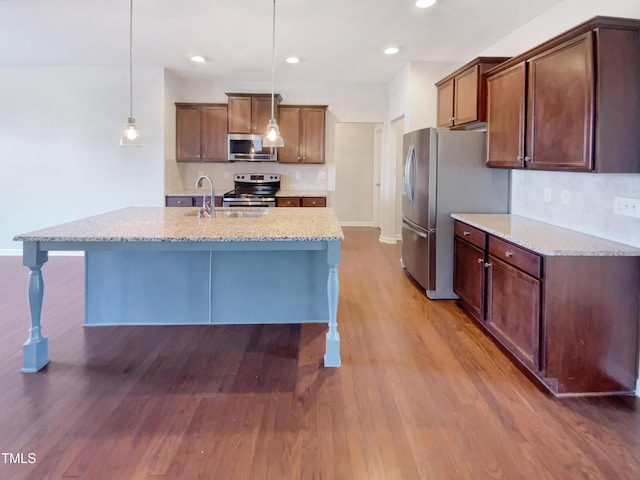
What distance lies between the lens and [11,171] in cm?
593

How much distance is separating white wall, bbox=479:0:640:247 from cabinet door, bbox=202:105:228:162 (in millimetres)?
3793

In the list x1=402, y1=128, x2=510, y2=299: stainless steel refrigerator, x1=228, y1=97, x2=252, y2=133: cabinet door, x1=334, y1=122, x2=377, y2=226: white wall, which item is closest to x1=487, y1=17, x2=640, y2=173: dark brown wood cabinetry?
x1=402, y1=128, x2=510, y2=299: stainless steel refrigerator

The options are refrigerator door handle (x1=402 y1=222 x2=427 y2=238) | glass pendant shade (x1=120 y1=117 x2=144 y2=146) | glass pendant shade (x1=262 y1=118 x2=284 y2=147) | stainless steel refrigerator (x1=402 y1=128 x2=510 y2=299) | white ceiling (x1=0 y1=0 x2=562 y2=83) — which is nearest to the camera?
glass pendant shade (x1=120 y1=117 x2=144 y2=146)

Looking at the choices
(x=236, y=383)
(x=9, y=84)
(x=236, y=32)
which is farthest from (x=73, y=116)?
(x=236, y=383)

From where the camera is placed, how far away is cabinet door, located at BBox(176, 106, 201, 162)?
6262 millimetres

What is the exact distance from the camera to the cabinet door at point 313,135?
21.1 feet

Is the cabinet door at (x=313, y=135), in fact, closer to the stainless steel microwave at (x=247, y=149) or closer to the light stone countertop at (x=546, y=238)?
the stainless steel microwave at (x=247, y=149)

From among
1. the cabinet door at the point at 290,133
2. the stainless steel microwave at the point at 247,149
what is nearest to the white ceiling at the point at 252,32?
the cabinet door at the point at 290,133

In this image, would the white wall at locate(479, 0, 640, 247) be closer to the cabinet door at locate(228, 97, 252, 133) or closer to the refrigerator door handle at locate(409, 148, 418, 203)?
the refrigerator door handle at locate(409, 148, 418, 203)

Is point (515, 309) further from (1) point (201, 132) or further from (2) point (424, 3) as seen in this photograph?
(1) point (201, 132)

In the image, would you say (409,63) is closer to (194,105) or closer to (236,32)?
(236,32)

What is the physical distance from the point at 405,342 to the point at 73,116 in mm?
5180

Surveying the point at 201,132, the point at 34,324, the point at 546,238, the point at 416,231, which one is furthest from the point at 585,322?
the point at 201,132

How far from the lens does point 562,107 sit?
2.64 m
